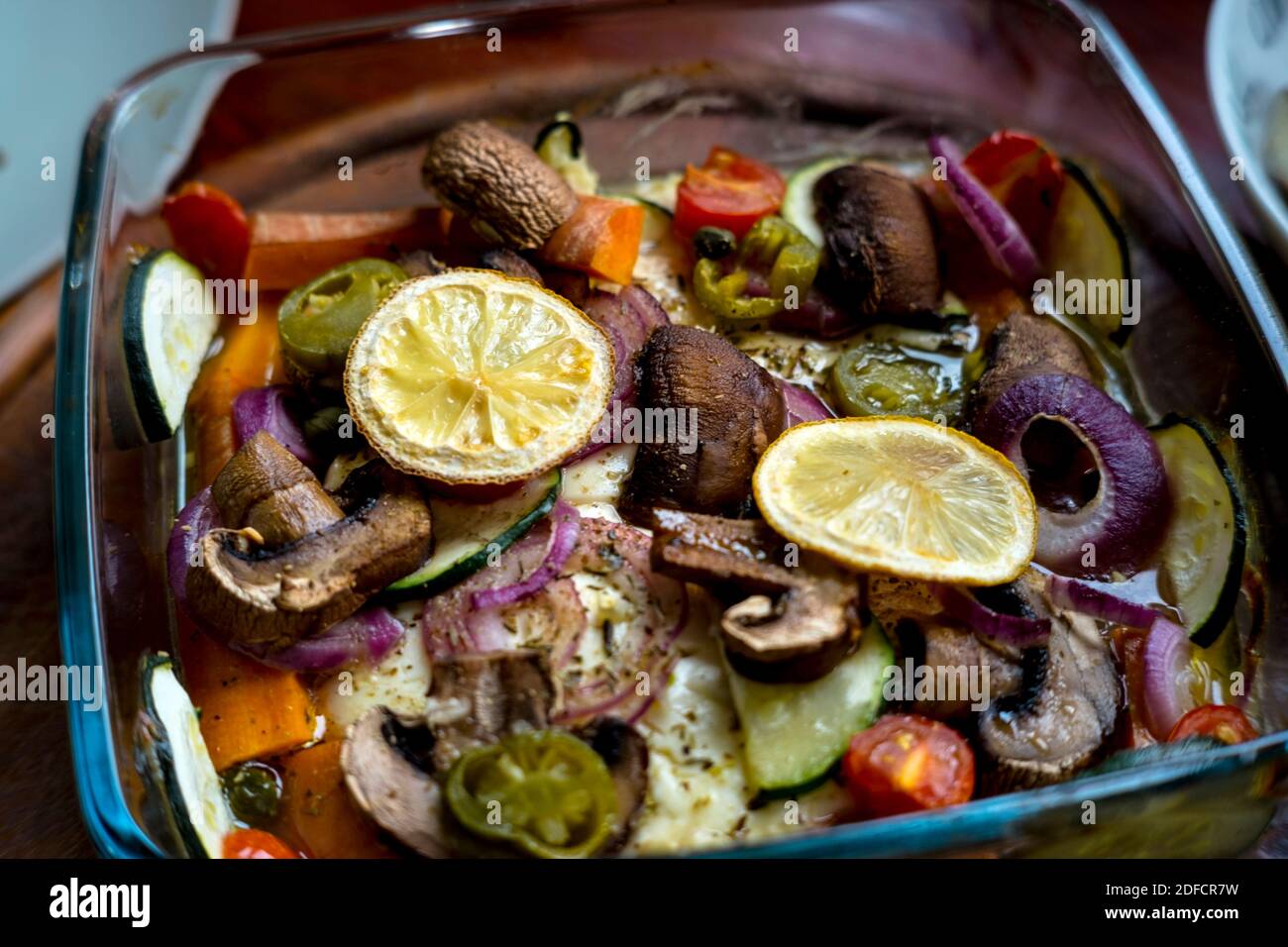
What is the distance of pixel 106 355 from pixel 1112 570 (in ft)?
7.19

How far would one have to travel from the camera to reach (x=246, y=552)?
207 centimetres

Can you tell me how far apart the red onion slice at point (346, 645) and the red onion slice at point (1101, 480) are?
50.7 inches

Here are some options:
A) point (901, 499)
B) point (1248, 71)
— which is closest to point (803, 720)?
point (901, 499)

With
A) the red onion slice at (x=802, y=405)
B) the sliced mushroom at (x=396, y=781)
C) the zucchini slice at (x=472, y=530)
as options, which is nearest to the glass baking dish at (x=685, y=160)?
the sliced mushroom at (x=396, y=781)

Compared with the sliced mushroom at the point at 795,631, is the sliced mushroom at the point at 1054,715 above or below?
below

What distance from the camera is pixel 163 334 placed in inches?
101

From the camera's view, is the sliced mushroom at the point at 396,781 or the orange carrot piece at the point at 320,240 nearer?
the sliced mushroom at the point at 396,781

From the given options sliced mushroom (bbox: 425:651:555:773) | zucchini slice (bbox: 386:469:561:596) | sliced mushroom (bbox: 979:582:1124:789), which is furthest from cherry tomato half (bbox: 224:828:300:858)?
sliced mushroom (bbox: 979:582:1124:789)

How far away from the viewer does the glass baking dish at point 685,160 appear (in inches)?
73.7

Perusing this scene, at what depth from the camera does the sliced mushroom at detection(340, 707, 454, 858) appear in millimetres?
1821

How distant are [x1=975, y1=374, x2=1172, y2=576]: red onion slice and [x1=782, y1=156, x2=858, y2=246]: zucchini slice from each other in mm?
698

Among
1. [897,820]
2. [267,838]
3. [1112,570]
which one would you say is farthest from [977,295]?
[267,838]

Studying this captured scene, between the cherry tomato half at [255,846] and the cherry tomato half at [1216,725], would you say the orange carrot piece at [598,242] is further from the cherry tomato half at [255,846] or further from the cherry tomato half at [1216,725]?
the cherry tomato half at [1216,725]

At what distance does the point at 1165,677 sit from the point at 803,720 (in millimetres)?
749
